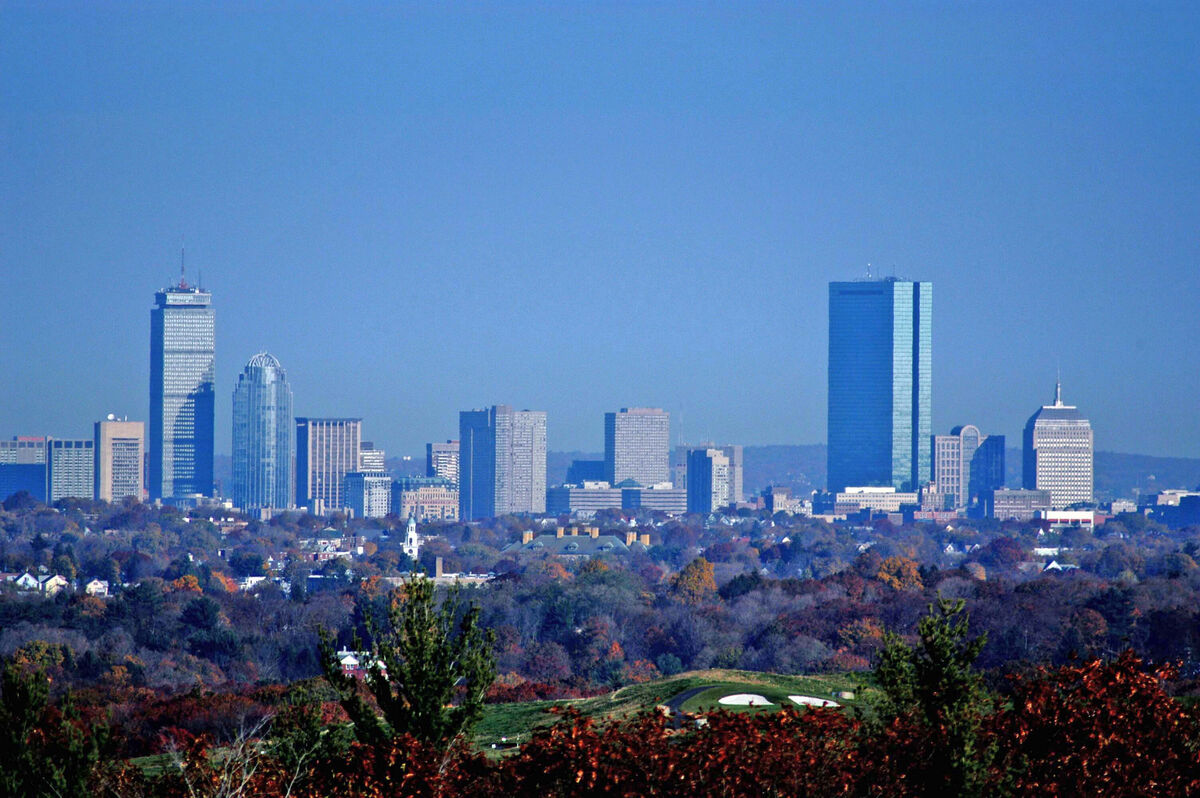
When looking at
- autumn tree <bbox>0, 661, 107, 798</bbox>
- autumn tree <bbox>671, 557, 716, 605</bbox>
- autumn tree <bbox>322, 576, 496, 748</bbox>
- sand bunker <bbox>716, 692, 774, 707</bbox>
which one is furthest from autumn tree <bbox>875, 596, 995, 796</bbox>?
autumn tree <bbox>671, 557, 716, 605</bbox>

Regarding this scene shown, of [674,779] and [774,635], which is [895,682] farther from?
[774,635]

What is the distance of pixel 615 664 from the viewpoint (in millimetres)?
85375

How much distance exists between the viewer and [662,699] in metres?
39.1

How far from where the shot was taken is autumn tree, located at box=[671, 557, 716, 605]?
115312 millimetres

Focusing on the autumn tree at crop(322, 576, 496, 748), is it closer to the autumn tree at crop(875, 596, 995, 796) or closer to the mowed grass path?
the autumn tree at crop(875, 596, 995, 796)

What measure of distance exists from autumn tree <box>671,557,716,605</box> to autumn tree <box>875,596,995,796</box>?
89.0 m

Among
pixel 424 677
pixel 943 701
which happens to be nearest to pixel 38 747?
pixel 424 677

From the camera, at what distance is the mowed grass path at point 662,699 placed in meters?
35.4

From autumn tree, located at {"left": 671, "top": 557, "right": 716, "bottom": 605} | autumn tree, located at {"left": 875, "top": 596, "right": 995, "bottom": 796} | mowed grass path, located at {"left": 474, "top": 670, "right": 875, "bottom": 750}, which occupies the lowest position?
autumn tree, located at {"left": 671, "top": 557, "right": 716, "bottom": 605}

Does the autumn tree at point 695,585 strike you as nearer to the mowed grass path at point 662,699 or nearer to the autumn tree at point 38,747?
the mowed grass path at point 662,699

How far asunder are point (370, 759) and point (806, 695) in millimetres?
20412

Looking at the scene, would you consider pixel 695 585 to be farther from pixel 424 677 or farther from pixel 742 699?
pixel 424 677

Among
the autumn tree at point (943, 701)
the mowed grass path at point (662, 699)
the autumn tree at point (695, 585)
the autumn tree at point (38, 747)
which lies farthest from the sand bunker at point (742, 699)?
the autumn tree at point (695, 585)

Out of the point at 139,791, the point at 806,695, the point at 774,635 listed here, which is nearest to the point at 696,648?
the point at 774,635
